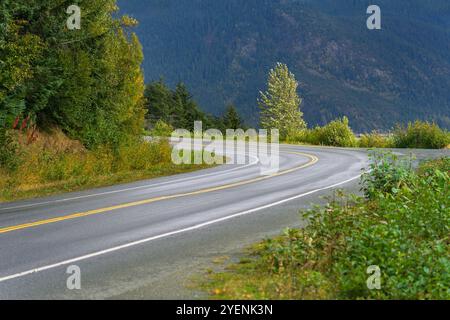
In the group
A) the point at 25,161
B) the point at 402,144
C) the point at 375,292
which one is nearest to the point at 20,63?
the point at 25,161

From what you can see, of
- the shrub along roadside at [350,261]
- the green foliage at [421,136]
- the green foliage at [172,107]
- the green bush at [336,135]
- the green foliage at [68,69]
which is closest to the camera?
the shrub along roadside at [350,261]

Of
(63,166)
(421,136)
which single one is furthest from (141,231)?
(421,136)

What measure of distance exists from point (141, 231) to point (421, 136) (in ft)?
93.4

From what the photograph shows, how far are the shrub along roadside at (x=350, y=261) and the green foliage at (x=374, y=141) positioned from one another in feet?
94.5

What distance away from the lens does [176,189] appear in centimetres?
1692

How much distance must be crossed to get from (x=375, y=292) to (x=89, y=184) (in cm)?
1465

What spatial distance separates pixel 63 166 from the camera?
19.8 metres

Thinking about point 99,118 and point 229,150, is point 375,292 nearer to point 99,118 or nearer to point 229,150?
point 99,118

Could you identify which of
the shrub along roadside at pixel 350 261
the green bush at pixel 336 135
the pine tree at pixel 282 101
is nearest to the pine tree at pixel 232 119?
the pine tree at pixel 282 101

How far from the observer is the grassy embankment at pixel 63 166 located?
18.0m

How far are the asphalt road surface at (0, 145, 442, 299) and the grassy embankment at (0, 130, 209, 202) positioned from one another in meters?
1.94

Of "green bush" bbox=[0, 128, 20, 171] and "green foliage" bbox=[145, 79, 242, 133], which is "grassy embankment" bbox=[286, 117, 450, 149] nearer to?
"green bush" bbox=[0, 128, 20, 171]

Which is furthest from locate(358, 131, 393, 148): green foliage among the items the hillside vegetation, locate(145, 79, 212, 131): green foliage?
locate(145, 79, 212, 131): green foliage

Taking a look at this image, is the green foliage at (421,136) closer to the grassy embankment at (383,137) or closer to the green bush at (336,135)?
the grassy embankment at (383,137)
